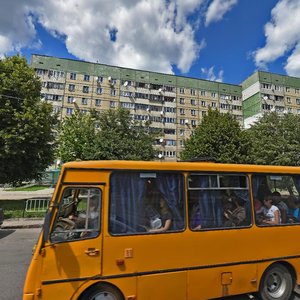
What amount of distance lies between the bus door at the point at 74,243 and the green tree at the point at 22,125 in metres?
15.2

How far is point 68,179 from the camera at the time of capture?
13.1 ft

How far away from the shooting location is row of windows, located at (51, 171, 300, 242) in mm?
4078

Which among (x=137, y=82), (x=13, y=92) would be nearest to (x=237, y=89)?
(x=137, y=82)

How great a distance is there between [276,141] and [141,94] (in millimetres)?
38589

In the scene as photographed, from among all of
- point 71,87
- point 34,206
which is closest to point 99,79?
point 71,87

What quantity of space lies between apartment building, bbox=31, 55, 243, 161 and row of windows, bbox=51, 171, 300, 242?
4800cm

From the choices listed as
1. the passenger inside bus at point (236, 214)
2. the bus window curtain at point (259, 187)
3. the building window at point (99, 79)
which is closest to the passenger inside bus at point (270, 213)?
the bus window curtain at point (259, 187)

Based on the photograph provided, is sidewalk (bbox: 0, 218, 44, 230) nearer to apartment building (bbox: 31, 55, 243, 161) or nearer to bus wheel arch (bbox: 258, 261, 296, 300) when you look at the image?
bus wheel arch (bbox: 258, 261, 296, 300)

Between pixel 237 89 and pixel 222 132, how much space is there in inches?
1895

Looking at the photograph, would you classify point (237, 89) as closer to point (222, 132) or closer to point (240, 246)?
point (222, 132)

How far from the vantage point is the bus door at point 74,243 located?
3.71 m

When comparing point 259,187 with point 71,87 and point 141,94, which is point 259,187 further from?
point 141,94

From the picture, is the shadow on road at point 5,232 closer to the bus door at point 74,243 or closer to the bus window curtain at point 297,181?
the bus door at point 74,243

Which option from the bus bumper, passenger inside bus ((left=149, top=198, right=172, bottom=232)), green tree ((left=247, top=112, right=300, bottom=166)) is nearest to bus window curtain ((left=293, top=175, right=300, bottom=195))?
passenger inside bus ((left=149, top=198, right=172, bottom=232))
